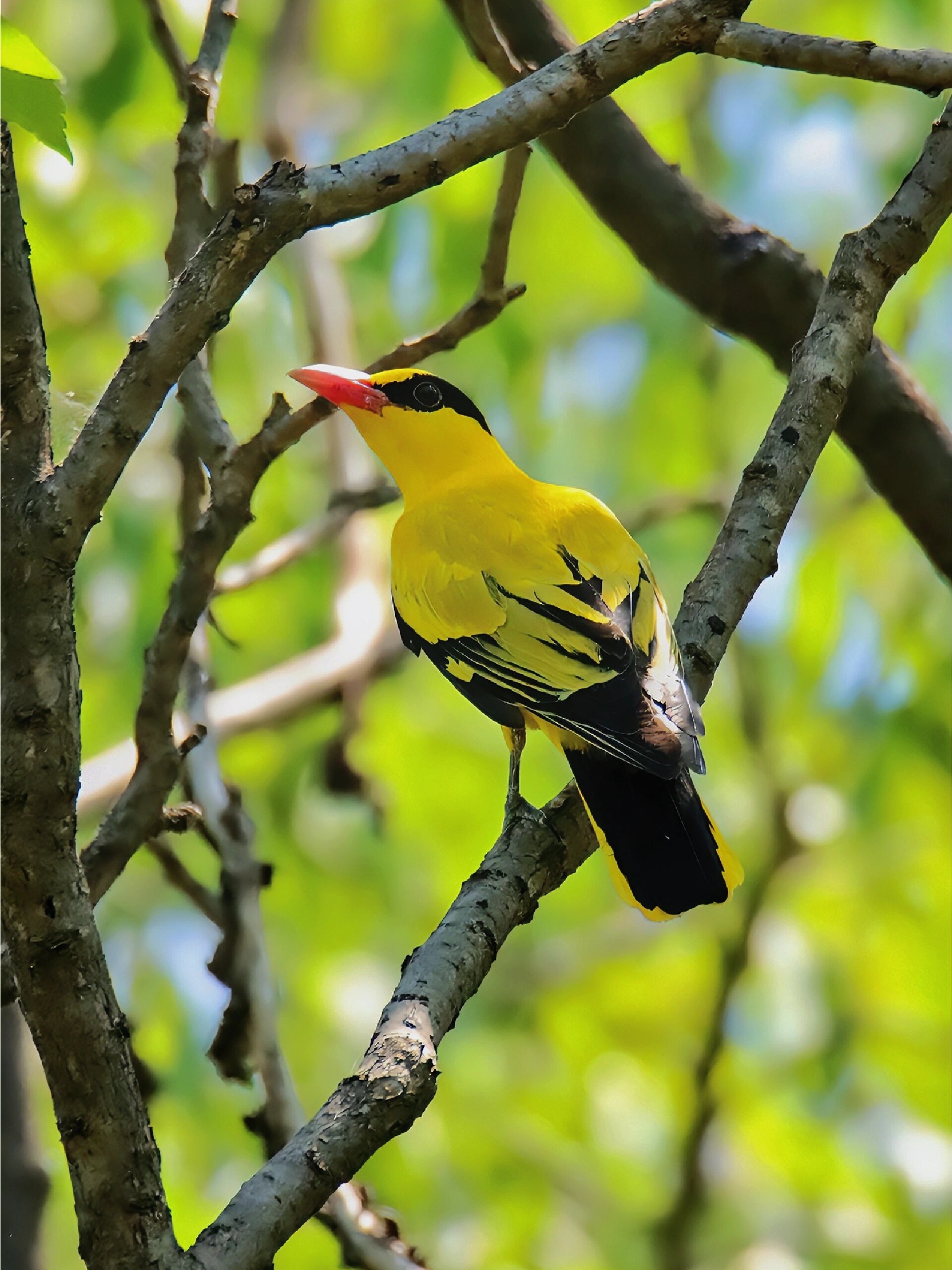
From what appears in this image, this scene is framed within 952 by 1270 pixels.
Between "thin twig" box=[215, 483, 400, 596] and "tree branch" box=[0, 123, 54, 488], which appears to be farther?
"thin twig" box=[215, 483, 400, 596]

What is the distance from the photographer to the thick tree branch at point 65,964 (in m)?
1.50

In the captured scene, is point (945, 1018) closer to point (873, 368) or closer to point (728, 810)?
point (728, 810)

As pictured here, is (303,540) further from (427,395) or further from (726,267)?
(726,267)

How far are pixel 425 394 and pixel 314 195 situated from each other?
256 centimetres

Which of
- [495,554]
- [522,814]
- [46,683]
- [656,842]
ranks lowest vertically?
[46,683]

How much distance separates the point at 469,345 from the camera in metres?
6.08

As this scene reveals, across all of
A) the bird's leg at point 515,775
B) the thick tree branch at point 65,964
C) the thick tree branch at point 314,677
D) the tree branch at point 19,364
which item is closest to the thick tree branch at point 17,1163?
the thick tree branch at point 314,677

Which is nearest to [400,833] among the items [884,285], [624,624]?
[624,624]

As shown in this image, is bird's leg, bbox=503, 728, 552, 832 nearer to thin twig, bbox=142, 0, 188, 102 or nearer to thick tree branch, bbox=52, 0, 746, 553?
thick tree branch, bbox=52, 0, 746, 553

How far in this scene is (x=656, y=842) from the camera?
272 cm

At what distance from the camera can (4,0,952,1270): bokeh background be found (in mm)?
4996

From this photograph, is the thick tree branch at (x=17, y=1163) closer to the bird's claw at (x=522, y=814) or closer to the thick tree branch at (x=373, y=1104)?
the bird's claw at (x=522, y=814)

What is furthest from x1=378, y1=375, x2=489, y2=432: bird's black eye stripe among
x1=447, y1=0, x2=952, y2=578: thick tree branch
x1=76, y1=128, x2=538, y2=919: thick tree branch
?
x1=76, y1=128, x2=538, y2=919: thick tree branch

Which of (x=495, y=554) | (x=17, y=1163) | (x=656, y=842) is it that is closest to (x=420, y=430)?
(x=495, y=554)
